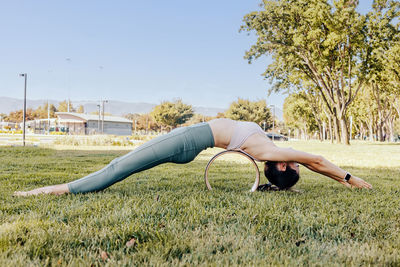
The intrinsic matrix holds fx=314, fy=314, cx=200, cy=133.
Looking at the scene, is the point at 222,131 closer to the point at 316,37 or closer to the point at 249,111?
the point at 316,37

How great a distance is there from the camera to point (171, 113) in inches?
2181

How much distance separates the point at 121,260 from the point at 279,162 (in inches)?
96.2

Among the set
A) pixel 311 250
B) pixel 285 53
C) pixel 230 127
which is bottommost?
pixel 311 250

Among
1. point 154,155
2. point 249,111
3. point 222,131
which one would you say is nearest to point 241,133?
point 222,131

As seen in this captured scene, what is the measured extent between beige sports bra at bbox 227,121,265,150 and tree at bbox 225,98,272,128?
187ft

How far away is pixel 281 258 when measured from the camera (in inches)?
73.7

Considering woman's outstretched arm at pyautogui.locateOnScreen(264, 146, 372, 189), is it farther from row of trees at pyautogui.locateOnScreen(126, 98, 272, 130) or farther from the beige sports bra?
row of trees at pyautogui.locateOnScreen(126, 98, 272, 130)

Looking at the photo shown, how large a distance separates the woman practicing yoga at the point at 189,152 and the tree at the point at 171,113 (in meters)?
52.2

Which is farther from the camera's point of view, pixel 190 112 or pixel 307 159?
pixel 190 112

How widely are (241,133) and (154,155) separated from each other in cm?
98

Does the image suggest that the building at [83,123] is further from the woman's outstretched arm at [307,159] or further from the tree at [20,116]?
the woman's outstretched arm at [307,159]

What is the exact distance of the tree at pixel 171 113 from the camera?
55.6 m

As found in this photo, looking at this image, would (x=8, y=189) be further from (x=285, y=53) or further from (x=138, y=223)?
(x=285, y=53)

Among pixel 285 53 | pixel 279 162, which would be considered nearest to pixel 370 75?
pixel 285 53
